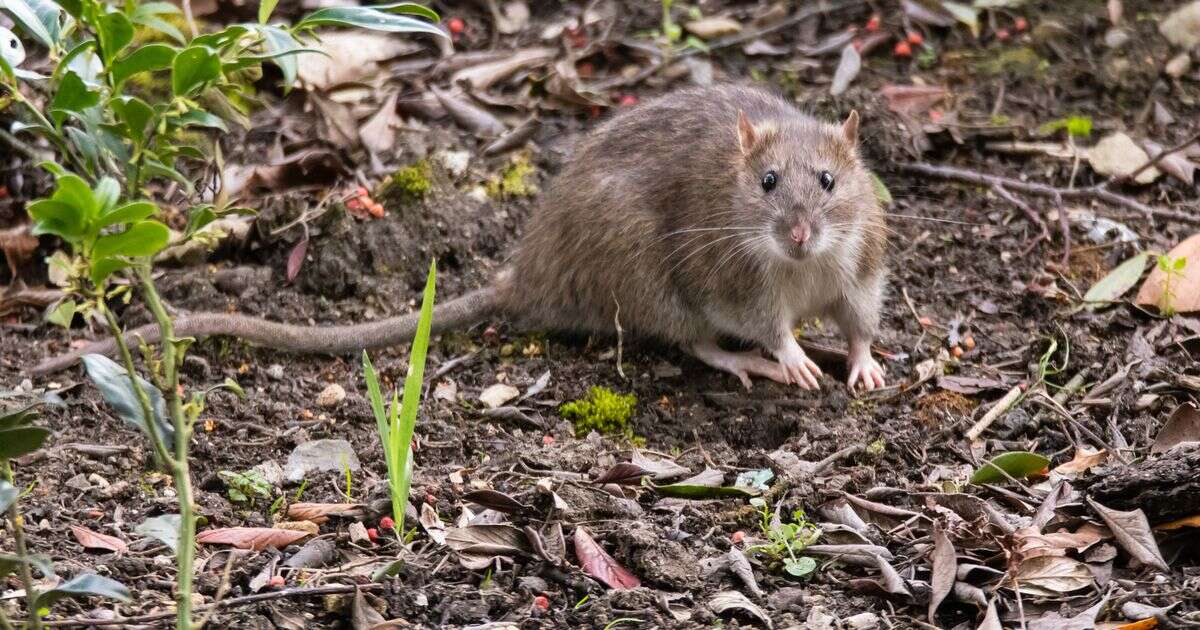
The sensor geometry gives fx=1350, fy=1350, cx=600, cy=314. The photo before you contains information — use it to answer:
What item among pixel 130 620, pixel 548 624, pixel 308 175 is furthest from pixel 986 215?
pixel 130 620

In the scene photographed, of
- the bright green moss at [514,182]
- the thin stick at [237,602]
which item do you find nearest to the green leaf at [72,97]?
the thin stick at [237,602]

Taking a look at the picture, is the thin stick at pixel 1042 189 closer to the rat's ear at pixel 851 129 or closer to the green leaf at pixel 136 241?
the rat's ear at pixel 851 129

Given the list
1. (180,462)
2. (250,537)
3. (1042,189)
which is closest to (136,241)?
(180,462)

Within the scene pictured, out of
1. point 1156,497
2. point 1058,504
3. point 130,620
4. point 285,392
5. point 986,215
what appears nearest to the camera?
point 130,620

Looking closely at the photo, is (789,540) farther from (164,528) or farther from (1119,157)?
(1119,157)

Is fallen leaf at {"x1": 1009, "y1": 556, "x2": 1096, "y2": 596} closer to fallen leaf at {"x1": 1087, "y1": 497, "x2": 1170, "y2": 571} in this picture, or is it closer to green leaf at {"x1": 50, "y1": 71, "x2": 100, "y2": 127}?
fallen leaf at {"x1": 1087, "y1": 497, "x2": 1170, "y2": 571}

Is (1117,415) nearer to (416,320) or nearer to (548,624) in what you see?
(548,624)
